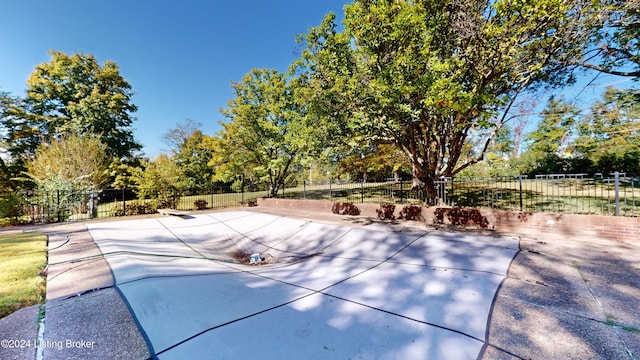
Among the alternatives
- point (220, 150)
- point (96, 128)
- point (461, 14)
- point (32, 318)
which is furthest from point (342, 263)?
point (96, 128)

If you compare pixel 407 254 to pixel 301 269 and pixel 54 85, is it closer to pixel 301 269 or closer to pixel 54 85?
pixel 301 269

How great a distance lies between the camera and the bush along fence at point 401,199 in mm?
7941

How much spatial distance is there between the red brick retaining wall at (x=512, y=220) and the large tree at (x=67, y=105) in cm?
2285

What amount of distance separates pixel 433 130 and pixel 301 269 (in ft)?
22.0

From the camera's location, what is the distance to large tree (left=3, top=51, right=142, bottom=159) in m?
A: 18.9

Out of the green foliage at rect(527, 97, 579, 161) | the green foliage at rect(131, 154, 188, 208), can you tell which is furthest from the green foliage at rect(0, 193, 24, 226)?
the green foliage at rect(527, 97, 579, 161)

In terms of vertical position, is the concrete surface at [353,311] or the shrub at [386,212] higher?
the shrub at [386,212]

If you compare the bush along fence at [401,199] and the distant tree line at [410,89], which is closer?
the distant tree line at [410,89]

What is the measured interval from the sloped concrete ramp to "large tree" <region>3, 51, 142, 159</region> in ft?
67.7

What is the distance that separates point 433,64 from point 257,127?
10814 mm

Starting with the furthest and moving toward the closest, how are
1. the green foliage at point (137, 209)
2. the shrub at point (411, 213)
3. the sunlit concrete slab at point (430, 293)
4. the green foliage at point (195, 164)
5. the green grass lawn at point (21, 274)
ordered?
the green foliage at point (195, 164)
the green foliage at point (137, 209)
the shrub at point (411, 213)
the green grass lawn at point (21, 274)
the sunlit concrete slab at point (430, 293)

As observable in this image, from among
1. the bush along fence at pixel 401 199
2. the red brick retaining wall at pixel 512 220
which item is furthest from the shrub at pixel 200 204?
the red brick retaining wall at pixel 512 220

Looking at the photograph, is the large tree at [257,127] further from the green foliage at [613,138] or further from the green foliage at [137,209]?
the green foliage at [613,138]

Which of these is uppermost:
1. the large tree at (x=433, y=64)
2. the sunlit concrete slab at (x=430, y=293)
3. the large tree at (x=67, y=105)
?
the large tree at (x=67, y=105)
